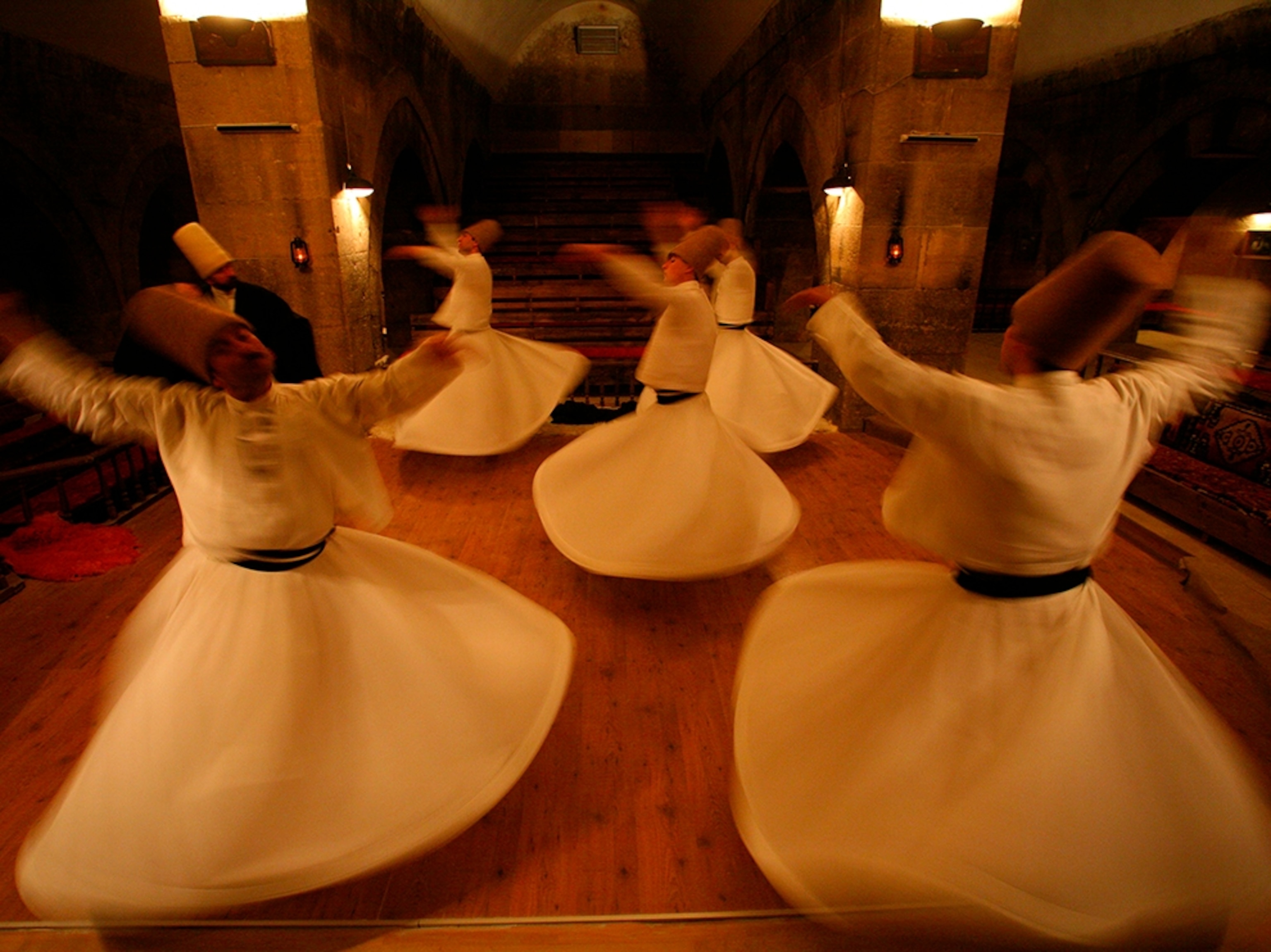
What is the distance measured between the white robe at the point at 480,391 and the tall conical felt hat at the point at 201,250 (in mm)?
1687

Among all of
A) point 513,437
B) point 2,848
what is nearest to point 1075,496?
point 2,848

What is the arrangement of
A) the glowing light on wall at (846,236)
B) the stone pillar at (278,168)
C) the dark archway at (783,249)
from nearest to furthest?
the stone pillar at (278,168) → the glowing light on wall at (846,236) → the dark archway at (783,249)

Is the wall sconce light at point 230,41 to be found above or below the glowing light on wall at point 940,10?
below

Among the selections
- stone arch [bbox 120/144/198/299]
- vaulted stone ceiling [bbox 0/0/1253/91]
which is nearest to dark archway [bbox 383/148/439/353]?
vaulted stone ceiling [bbox 0/0/1253/91]

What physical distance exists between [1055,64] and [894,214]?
25.7ft

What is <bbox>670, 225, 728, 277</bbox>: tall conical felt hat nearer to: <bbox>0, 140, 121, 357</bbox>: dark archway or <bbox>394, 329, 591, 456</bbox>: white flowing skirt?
<bbox>394, 329, 591, 456</bbox>: white flowing skirt

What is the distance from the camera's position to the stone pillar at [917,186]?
20.2ft

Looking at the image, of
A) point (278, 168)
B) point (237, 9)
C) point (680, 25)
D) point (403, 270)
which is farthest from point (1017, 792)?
point (680, 25)

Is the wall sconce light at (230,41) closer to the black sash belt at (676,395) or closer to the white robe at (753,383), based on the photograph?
the white robe at (753,383)

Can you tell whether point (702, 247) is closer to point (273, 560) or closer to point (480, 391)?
point (480, 391)

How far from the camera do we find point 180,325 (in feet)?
6.35

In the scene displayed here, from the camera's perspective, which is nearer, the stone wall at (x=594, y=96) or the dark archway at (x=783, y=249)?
the dark archway at (x=783, y=249)

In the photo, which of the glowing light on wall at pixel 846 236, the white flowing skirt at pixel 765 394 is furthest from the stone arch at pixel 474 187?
the white flowing skirt at pixel 765 394

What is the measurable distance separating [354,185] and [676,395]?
14.3ft
